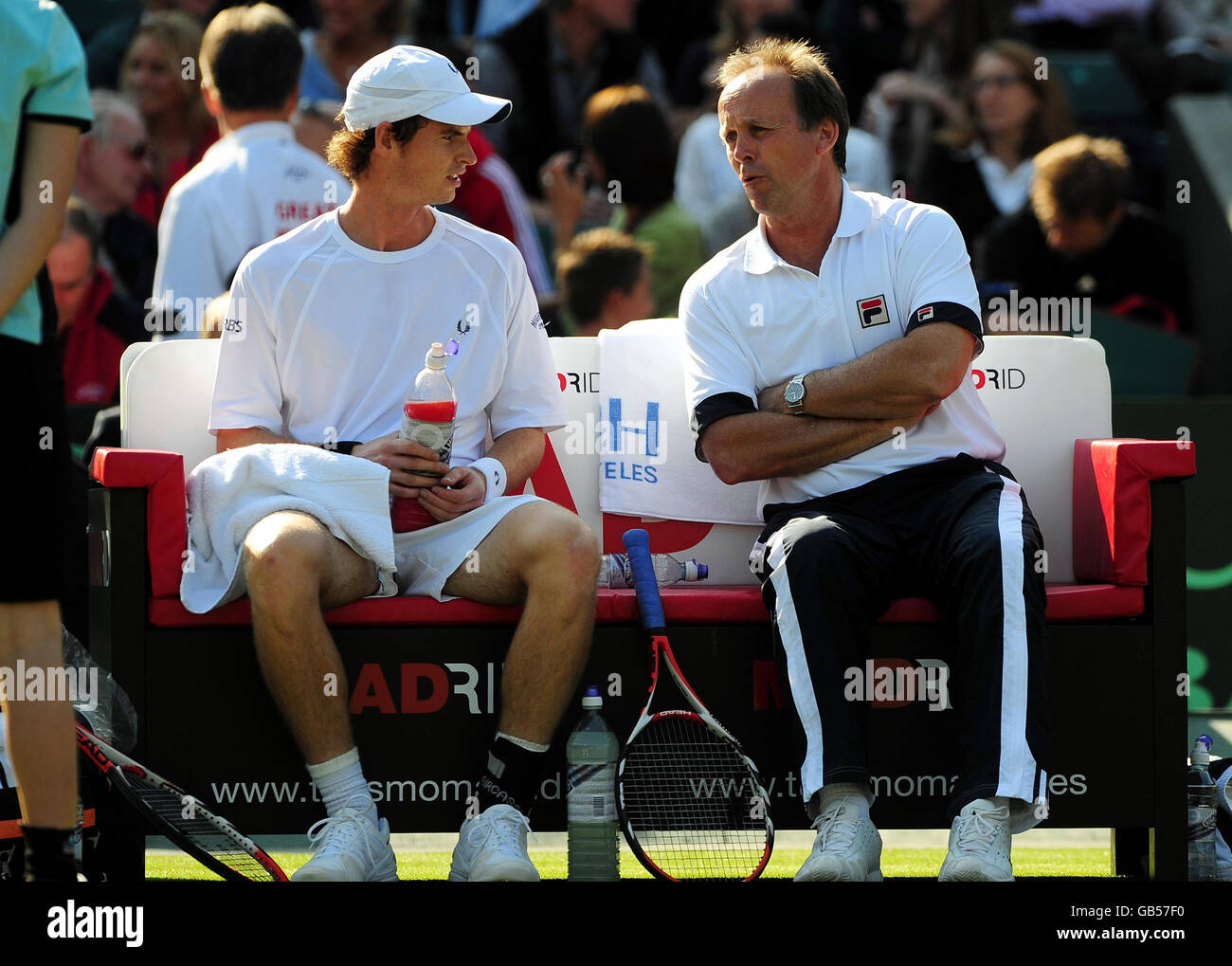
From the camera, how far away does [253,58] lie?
521 centimetres

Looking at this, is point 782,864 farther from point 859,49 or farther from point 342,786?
point 859,49

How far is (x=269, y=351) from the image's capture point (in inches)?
156

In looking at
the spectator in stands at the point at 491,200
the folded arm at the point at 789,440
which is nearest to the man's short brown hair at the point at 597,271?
the spectator in stands at the point at 491,200

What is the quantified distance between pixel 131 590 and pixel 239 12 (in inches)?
87.6

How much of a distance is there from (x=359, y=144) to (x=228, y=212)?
1.27 m

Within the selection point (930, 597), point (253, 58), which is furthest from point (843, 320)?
point (253, 58)

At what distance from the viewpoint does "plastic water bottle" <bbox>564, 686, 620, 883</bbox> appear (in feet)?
11.7

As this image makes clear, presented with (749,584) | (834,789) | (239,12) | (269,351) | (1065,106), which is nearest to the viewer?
(834,789)

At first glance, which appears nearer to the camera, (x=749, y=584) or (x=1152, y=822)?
(x=1152, y=822)

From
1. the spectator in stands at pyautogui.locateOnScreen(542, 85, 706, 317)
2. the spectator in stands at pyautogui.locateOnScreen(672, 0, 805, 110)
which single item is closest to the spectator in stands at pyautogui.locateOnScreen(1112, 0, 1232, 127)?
the spectator in stands at pyautogui.locateOnScreen(672, 0, 805, 110)

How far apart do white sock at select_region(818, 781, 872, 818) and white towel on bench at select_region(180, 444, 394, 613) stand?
1.02m

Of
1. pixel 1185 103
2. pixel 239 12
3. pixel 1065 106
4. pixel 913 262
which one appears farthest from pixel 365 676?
pixel 1185 103

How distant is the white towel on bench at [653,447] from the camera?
171 inches
